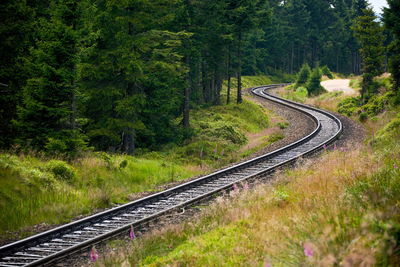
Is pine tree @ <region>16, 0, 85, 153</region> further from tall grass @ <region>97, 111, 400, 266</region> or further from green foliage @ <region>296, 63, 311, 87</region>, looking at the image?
green foliage @ <region>296, 63, 311, 87</region>

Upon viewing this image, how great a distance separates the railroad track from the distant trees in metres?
25.7

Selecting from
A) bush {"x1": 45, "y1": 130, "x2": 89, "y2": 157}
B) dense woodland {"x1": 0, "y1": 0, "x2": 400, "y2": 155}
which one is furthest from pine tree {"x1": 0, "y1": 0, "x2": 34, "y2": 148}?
bush {"x1": 45, "y1": 130, "x2": 89, "y2": 157}

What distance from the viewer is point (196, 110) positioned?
37.0m

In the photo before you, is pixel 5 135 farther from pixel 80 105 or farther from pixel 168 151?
pixel 168 151

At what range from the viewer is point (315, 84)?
58.8 m

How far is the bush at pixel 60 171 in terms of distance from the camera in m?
14.5

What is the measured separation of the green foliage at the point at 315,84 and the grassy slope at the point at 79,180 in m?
36.6

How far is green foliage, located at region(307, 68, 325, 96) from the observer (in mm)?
57844

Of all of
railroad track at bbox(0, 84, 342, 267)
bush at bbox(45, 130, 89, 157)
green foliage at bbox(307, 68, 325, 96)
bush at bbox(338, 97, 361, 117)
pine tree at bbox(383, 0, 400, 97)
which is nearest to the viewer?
railroad track at bbox(0, 84, 342, 267)

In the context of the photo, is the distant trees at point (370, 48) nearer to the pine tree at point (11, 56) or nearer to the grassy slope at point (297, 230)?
the pine tree at point (11, 56)

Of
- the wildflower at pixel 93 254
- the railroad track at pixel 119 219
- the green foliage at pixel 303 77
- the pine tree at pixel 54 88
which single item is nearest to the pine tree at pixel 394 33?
the railroad track at pixel 119 219

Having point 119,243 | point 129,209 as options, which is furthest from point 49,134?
point 119,243

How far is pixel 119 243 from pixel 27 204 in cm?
400

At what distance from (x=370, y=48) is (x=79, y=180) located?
36.4 m
